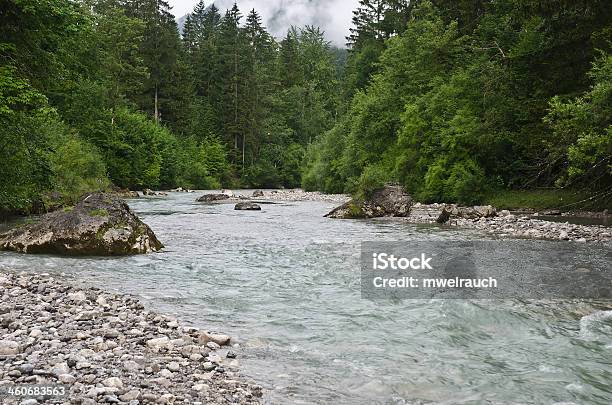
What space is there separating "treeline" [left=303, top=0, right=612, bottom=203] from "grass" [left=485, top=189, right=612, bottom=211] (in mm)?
421

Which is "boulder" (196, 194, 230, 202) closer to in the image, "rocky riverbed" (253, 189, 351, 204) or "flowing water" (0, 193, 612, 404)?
"rocky riverbed" (253, 189, 351, 204)

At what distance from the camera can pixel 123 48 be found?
5103cm

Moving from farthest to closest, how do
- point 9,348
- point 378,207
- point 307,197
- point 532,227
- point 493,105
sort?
point 307,197 → point 493,105 → point 378,207 → point 532,227 → point 9,348

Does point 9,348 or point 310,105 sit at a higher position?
point 310,105

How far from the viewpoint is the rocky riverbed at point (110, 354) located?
4145 millimetres

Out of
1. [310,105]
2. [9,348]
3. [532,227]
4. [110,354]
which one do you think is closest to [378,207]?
[532,227]

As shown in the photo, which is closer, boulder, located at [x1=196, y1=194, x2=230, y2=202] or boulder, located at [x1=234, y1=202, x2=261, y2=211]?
boulder, located at [x1=234, y1=202, x2=261, y2=211]

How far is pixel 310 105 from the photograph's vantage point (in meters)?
86.0

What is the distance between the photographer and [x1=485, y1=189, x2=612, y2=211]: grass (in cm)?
2108

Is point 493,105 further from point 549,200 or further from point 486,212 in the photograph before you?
point 486,212

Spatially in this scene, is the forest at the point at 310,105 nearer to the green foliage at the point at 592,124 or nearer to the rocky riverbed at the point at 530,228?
the green foliage at the point at 592,124

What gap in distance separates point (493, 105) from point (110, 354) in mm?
25167

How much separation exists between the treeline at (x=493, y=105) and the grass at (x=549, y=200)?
1.38ft

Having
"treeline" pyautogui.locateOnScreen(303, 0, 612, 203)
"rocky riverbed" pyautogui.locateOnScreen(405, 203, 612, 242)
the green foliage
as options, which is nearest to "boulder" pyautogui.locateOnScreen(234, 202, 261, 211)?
"treeline" pyautogui.locateOnScreen(303, 0, 612, 203)
